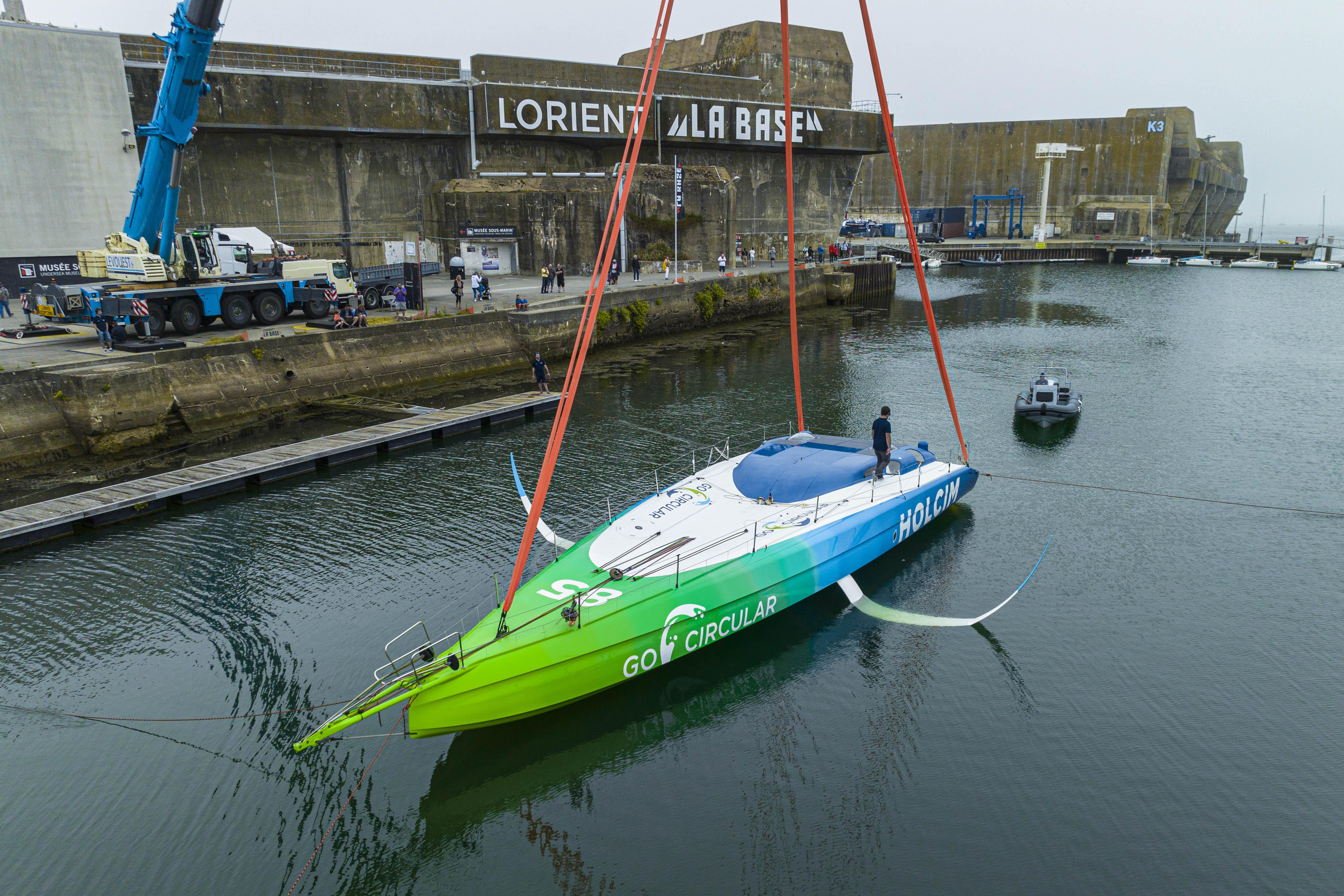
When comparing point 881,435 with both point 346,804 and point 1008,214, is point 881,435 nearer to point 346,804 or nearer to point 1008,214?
point 346,804

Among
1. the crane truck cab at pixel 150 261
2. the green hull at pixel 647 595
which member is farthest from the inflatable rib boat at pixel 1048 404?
the crane truck cab at pixel 150 261

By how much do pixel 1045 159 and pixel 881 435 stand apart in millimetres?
98658

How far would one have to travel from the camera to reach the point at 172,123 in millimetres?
24609

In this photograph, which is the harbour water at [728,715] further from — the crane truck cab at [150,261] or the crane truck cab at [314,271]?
the crane truck cab at [314,271]

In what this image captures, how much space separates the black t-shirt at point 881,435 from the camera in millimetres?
15312

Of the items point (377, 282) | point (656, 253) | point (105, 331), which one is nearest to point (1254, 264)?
point (656, 253)

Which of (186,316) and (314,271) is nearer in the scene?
(186,316)

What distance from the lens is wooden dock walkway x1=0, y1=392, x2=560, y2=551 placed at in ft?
52.5

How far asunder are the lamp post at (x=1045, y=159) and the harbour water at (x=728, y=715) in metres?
83.6

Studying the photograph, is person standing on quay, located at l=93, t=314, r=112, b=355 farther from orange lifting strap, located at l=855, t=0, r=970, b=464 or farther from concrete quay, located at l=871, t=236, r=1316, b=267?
concrete quay, located at l=871, t=236, r=1316, b=267

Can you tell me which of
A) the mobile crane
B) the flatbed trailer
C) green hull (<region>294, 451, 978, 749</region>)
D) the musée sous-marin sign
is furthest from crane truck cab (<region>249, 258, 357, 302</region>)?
green hull (<region>294, 451, 978, 749</region>)

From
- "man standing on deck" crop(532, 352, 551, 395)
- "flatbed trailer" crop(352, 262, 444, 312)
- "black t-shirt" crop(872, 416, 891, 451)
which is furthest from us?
"flatbed trailer" crop(352, 262, 444, 312)

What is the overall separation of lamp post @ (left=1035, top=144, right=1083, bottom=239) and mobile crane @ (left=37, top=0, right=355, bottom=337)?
Answer: 295ft

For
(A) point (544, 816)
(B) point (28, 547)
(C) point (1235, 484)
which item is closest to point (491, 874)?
(A) point (544, 816)
